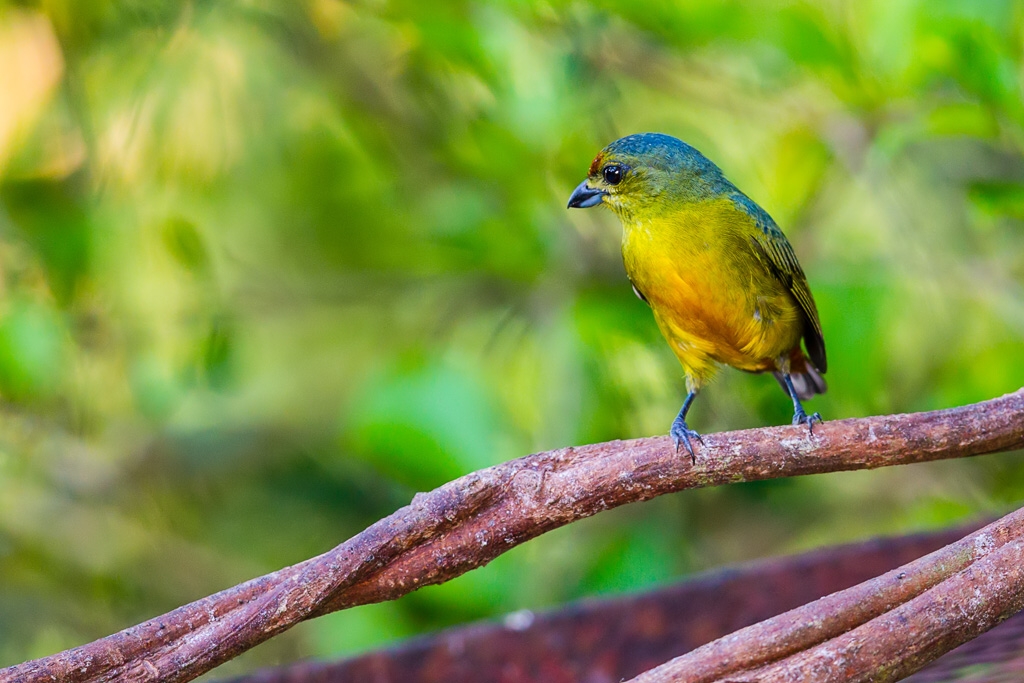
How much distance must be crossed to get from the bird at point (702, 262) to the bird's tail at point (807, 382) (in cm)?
11

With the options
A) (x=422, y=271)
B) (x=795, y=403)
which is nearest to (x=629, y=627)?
(x=795, y=403)

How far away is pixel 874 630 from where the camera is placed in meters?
1.21

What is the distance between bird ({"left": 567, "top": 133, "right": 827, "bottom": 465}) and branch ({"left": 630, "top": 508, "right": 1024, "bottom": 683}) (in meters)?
1.08

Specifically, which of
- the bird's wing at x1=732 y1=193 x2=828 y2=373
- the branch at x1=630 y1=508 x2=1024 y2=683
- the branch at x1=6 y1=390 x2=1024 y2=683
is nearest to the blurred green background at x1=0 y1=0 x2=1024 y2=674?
the bird's wing at x1=732 y1=193 x2=828 y2=373

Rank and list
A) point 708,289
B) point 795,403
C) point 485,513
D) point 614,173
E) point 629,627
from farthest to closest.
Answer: point 795,403
point 614,173
point 708,289
point 629,627
point 485,513

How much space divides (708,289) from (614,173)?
443 millimetres

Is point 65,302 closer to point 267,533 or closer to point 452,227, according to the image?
point 452,227

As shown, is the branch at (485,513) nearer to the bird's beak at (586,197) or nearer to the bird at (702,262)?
the bird at (702,262)

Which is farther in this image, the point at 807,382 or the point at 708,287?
the point at 807,382

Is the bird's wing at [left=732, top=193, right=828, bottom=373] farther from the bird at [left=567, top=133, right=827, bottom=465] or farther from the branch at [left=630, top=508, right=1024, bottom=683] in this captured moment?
the branch at [left=630, top=508, right=1024, bottom=683]

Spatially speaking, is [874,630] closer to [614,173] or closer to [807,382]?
[614,173]

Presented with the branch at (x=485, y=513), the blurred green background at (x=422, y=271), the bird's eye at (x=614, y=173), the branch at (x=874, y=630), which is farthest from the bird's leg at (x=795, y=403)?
the branch at (x=874, y=630)

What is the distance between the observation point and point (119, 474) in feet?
13.0

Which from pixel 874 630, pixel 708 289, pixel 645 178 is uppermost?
pixel 645 178
